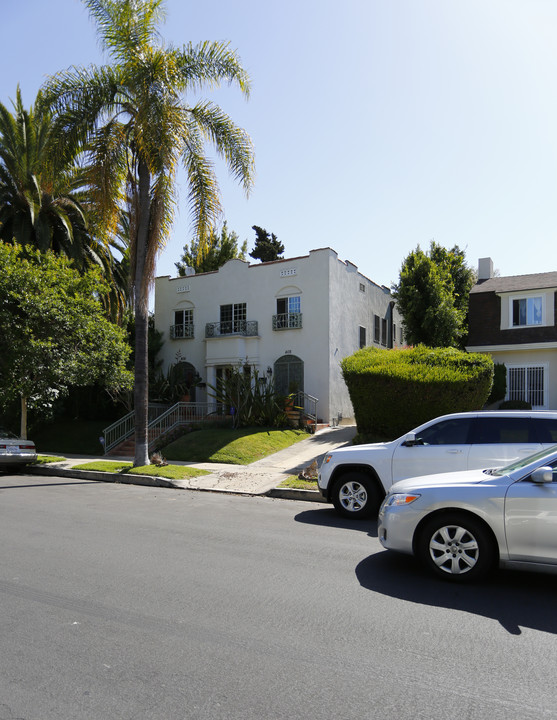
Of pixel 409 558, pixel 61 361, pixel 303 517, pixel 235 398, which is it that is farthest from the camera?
pixel 235 398

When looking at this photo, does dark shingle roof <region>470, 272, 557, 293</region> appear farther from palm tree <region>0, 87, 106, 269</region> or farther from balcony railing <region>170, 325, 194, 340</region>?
palm tree <region>0, 87, 106, 269</region>

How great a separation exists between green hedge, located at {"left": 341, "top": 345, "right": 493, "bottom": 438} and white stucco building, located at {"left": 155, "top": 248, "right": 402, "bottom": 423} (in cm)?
828

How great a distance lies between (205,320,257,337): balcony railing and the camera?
86.6 feet

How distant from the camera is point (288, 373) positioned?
25.4 metres

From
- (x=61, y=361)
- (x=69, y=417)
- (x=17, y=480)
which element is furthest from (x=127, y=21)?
(x=69, y=417)

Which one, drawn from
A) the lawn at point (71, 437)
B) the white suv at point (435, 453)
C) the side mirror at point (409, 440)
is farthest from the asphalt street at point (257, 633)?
the lawn at point (71, 437)

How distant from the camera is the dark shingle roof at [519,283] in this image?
22.0 metres

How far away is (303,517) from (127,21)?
12462mm

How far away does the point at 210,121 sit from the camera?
1515 cm

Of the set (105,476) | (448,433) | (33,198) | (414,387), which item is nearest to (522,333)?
(414,387)

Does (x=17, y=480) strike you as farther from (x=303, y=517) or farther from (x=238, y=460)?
(x=303, y=517)

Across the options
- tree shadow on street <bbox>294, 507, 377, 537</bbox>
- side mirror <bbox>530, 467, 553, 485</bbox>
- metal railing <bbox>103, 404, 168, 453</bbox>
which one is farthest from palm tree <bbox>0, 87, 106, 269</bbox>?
side mirror <bbox>530, 467, 553, 485</bbox>

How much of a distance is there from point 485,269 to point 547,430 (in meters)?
20.0

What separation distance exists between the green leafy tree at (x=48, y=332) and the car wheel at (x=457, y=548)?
43.1 ft
